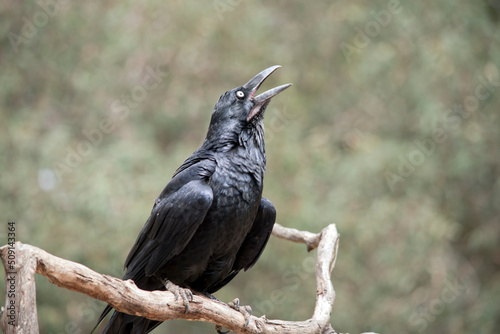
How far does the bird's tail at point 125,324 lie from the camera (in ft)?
9.74

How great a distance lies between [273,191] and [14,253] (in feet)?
14.6

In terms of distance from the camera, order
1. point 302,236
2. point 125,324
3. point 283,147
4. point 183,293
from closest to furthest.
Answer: point 183,293, point 125,324, point 302,236, point 283,147

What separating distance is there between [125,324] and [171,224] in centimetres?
65

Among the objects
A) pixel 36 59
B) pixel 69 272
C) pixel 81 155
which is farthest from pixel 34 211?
pixel 69 272

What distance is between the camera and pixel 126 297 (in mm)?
2246

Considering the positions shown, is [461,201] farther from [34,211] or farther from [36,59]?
[36,59]

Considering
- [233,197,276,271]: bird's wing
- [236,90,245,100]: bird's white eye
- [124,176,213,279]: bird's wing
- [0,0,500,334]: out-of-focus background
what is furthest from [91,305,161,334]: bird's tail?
[0,0,500,334]: out-of-focus background

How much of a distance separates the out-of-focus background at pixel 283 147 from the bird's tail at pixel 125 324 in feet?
8.89

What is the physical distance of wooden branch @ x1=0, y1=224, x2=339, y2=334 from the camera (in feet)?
6.23

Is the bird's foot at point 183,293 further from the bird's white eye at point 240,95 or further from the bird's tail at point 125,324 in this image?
the bird's white eye at point 240,95

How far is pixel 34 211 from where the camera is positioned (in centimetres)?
582

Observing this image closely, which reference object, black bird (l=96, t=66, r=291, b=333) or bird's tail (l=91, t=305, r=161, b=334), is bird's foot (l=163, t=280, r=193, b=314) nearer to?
black bird (l=96, t=66, r=291, b=333)

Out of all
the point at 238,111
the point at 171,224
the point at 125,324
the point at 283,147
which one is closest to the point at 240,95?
the point at 238,111

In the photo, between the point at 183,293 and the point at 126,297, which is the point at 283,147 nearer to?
the point at 183,293
